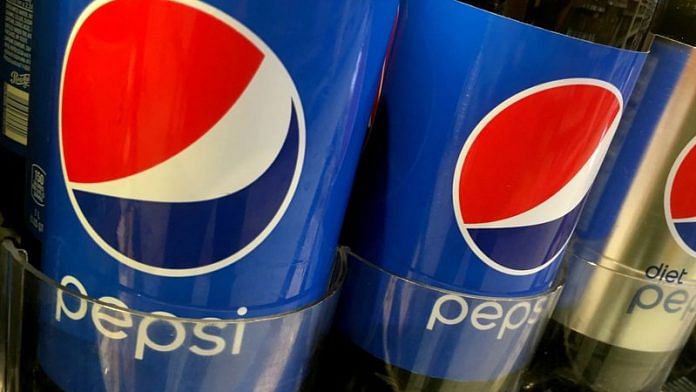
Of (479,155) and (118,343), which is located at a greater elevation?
(479,155)

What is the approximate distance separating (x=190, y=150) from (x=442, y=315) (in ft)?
0.69

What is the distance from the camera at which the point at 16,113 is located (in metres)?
0.41

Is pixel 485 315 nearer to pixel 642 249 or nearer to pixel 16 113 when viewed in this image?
pixel 642 249

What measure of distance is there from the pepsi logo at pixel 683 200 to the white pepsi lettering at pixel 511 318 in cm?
15

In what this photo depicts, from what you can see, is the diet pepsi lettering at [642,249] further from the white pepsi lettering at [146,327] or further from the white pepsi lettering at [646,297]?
the white pepsi lettering at [146,327]

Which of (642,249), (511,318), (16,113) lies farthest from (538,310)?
(16,113)

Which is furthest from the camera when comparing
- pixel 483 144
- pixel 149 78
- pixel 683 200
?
pixel 683 200

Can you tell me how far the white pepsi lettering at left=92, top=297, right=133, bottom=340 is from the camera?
36cm

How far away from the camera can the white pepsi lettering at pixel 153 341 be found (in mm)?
362

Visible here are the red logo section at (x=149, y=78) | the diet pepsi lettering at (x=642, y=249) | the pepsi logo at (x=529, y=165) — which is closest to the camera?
the red logo section at (x=149, y=78)

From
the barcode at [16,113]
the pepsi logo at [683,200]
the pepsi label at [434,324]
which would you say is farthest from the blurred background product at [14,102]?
the pepsi logo at [683,200]

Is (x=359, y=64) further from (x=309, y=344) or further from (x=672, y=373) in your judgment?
(x=672, y=373)

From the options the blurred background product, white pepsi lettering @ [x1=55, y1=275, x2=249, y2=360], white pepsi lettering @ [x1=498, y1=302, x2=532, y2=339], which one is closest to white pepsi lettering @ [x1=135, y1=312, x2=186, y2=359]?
white pepsi lettering @ [x1=55, y1=275, x2=249, y2=360]

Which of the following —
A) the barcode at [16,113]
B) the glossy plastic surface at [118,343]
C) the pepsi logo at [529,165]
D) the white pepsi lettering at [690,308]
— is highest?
the pepsi logo at [529,165]
